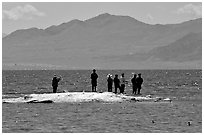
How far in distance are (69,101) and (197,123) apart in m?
14.2

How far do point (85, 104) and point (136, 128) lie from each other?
13391 mm

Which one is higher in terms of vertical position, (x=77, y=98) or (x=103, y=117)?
(x=77, y=98)

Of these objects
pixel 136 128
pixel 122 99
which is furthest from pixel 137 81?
pixel 136 128

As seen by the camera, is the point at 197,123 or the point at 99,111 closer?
the point at 197,123

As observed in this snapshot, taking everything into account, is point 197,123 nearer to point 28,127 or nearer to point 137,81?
point 28,127

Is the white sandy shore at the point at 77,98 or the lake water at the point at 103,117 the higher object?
the white sandy shore at the point at 77,98

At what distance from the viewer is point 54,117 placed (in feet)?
114

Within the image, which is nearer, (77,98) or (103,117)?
(103,117)

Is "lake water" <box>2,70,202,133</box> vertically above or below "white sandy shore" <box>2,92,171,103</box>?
below

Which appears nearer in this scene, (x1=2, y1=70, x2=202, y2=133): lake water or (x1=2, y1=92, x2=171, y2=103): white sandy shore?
(x1=2, y1=70, x2=202, y2=133): lake water

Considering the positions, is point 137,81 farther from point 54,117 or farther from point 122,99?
point 54,117

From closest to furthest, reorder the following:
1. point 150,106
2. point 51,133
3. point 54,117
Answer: point 51,133 → point 54,117 → point 150,106

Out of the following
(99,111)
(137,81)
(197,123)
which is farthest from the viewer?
(137,81)

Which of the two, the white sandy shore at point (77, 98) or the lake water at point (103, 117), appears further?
the white sandy shore at point (77, 98)
